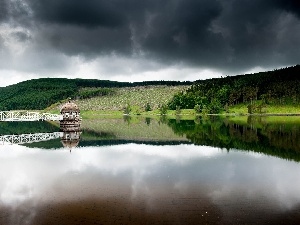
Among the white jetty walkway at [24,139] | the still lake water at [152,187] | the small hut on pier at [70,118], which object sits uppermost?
the small hut on pier at [70,118]

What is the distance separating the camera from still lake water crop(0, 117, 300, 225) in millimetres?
21906

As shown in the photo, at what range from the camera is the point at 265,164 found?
3944cm

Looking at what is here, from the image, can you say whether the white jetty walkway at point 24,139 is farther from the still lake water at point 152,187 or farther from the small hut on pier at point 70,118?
the still lake water at point 152,187

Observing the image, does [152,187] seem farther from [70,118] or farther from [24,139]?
[70,118]

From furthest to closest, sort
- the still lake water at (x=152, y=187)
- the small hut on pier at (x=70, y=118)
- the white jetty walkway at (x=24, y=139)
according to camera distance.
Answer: the small hut on pier at (x=70, y=118)
the white jetty walkway at (x=24, y=139)
the still lake water at (x=152, y=187)

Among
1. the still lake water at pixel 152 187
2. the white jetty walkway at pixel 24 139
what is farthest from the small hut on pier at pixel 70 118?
the still lake water at pixel 152 187

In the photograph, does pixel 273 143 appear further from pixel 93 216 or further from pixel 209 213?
A: pixel 93 216

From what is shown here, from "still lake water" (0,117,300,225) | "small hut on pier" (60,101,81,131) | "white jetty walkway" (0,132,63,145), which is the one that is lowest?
"still lake water" (0,117,300,225)

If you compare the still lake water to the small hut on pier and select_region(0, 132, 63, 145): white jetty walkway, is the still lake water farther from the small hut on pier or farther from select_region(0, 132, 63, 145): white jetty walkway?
the small hut on pier

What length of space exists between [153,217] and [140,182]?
9.69 metres

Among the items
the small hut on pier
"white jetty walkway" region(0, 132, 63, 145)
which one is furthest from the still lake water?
the small hut on pier

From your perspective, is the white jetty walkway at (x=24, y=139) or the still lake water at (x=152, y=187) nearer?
the still lake water at (x=152, y=187)

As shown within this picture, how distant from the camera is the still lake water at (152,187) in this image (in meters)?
21.9

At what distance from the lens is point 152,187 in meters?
29.2
